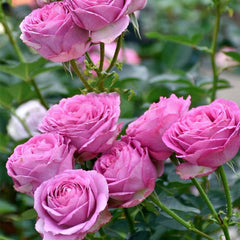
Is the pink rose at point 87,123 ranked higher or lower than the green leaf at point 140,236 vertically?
higher

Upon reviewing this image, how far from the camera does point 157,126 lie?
21.5 inches

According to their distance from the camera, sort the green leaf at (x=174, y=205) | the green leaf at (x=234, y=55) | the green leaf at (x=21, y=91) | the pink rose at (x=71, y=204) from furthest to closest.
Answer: the green leaf at (x=21, y=91), the green leaf at (x=234, y=55), the green leaf at (x=174, y=205), the pink rose at (x=71, y=204)

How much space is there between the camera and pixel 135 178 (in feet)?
1.74

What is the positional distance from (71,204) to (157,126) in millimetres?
114

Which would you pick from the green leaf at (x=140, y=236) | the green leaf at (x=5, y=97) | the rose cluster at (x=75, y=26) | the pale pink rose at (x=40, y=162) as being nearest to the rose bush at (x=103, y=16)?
the rose cluster at (x=75, y=26)

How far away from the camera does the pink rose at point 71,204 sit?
1.64 feet

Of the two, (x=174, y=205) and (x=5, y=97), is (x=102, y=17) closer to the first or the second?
(x=174, y=205)

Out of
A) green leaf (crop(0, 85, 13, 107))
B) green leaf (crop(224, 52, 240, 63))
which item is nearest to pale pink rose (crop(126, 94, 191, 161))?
green leaf (crop(224, 52, 240, 63))

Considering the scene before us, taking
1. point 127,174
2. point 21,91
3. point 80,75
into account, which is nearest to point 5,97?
point 21,91

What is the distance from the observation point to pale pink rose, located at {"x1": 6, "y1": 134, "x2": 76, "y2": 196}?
1.73 ft

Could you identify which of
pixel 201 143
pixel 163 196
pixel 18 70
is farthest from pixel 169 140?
pixel 18 70

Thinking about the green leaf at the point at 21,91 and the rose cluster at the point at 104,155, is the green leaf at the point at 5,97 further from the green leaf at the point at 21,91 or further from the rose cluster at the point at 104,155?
the rose cluster at the point at 104,155

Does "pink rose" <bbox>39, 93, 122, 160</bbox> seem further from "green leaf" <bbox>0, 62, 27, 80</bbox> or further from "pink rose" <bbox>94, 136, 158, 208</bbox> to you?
"green leaf" <bbox>0, 62, 27, 80</bbox>

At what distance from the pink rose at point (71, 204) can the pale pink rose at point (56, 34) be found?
0.41 feet
